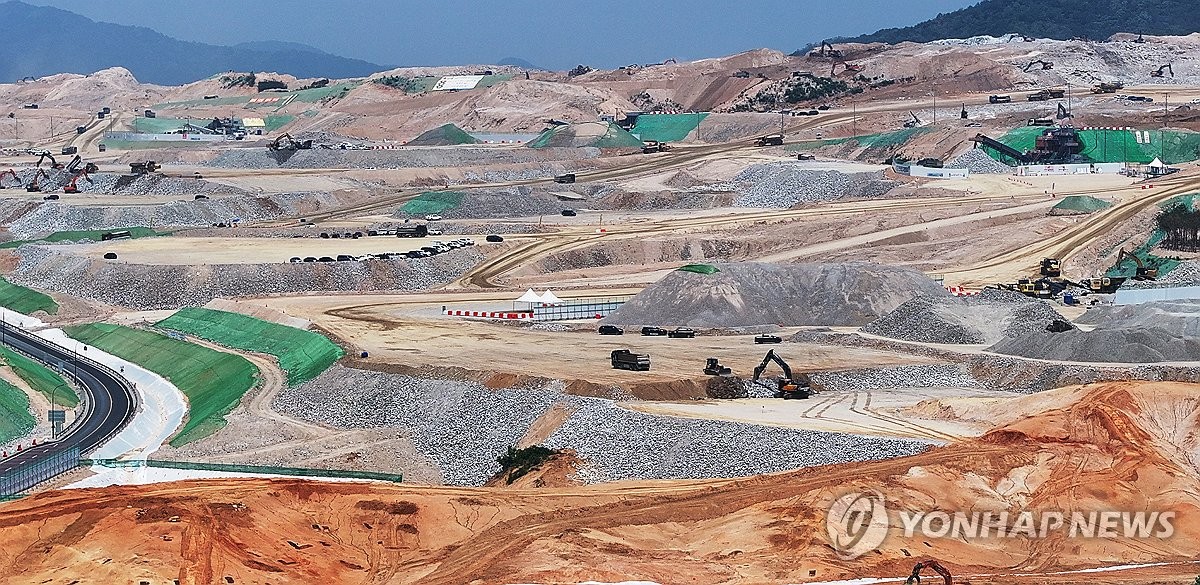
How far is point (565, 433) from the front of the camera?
170 feet

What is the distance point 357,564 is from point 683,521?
26.0 feet

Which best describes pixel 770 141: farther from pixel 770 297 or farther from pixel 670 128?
pixel 770 297

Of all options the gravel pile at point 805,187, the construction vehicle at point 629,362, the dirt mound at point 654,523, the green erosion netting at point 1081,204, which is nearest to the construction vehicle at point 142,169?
the gravel pile at point 805,187

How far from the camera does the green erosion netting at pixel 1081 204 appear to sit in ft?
374

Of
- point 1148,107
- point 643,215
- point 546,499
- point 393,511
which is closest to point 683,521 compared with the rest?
point 546,499

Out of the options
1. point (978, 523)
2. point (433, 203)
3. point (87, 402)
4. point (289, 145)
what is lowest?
point (978, 523)

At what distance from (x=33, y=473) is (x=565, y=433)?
53.0 feet

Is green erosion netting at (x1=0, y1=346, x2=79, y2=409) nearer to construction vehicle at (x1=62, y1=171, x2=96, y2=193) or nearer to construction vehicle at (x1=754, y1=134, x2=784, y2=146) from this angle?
construction vehicle at (x1=62, y1=171, x2=96, y2=193)

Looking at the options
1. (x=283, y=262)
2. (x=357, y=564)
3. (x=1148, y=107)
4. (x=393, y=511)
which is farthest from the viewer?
(x=1148, y=107)

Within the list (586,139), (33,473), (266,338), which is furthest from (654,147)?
(33,473)

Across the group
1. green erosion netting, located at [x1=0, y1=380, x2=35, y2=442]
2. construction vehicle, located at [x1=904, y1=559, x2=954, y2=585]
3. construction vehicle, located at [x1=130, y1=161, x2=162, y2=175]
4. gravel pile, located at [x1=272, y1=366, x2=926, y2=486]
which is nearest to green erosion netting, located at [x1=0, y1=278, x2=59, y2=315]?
green erosion netting, located at [x1=0, y1=380, x2=35, y2=442]

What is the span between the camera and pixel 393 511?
43094 millimetres

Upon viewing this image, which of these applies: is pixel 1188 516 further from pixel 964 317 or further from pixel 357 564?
pixel 964 317

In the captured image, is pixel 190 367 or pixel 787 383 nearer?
pixel 787 383
